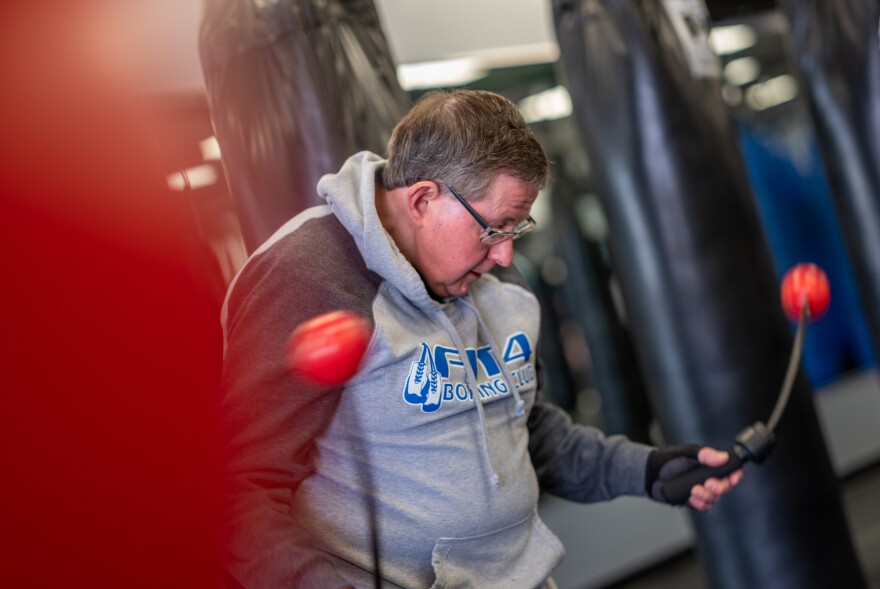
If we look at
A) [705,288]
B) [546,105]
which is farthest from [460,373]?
[546,105]

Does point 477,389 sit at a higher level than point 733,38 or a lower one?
lower

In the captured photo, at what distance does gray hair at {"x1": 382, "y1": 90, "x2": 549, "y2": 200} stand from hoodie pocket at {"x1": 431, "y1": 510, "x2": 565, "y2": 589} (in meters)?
0.49

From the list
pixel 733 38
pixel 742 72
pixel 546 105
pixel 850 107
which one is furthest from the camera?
pixel 742 72

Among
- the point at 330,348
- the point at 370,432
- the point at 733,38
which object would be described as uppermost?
the point at 733,38

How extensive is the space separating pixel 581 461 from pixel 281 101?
881 mm

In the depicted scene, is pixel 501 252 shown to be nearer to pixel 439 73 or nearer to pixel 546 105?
pixel 439 73

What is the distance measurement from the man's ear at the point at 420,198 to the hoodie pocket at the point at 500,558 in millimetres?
455

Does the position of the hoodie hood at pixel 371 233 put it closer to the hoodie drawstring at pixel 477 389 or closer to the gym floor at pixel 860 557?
the hoodie drawstring at pixel 477 389

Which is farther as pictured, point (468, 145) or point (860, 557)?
point (860, 557)

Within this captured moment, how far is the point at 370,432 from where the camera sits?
3.87 ft

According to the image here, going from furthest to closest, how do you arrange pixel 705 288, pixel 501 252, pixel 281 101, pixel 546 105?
pixel 546 105
pixel 705 288
pixel 281 101
pixel 501 252

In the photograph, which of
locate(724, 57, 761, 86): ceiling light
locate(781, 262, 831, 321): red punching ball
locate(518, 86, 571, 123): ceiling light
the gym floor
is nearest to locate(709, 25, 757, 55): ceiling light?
locate(724, 57, 761, 86): ceiling light

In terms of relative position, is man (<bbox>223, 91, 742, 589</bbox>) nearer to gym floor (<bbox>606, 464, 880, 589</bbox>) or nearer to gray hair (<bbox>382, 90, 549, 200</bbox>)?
gray hair (<bbox>382, 90, 549, 200</bbox>)

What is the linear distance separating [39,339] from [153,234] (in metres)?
0.10
